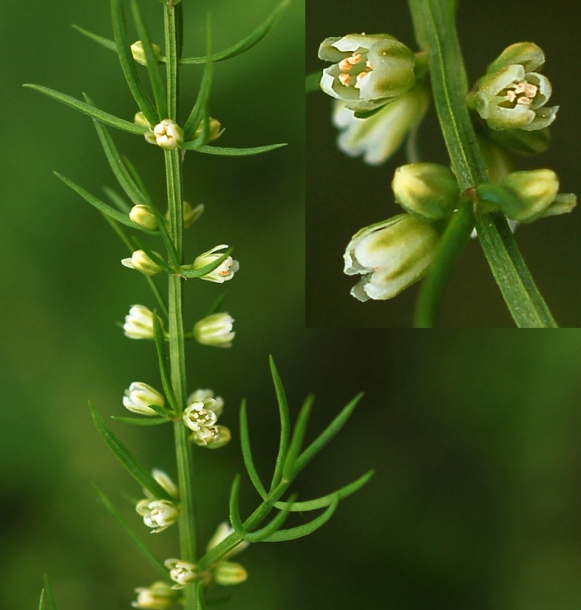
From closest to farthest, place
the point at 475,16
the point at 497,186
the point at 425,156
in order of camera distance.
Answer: the point at 497,186
the point at 425,156
the point at 475,16

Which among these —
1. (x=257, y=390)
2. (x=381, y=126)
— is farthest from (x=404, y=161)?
(x=257, y=390)

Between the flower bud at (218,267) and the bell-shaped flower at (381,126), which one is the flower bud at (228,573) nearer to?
the flower bud at (218,267)

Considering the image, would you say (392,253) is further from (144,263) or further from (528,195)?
(144,263)

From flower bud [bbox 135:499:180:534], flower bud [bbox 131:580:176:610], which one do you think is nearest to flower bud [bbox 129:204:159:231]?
flower bud [bbox 135:499:180:534]

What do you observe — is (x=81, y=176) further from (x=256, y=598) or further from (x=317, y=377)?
(x=256, y=598)

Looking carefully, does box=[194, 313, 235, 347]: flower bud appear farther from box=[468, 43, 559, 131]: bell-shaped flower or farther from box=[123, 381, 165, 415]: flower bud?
box=[468, 43, 559, 131]: bell-shaped flower

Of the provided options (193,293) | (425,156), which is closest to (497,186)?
(425,156)
